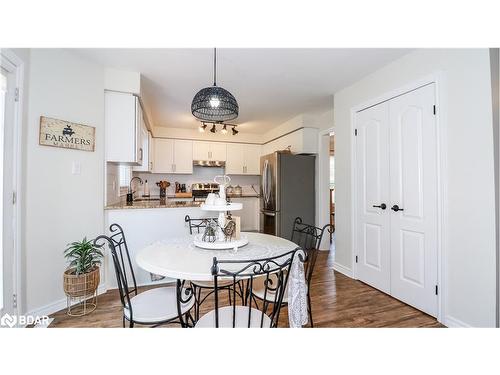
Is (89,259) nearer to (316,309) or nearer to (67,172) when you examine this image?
(67,172)

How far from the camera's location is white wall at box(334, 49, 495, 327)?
170cm

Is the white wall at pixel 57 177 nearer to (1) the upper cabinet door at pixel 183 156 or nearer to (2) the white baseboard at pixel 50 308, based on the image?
(2) the white baseboard at pixel 50 308

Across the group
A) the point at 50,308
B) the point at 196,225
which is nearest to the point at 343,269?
the point at 196,225

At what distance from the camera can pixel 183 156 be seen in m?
5.20

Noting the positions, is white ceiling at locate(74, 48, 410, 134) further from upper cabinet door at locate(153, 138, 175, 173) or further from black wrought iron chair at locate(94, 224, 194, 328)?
black wrought iron chair at locate(94, 224, 194, 328)

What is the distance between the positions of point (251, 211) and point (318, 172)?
1.84 metres

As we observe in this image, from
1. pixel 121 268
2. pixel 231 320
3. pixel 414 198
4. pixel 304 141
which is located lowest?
pixel 231 320

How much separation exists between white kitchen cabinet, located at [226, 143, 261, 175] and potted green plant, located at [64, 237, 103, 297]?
3648mm

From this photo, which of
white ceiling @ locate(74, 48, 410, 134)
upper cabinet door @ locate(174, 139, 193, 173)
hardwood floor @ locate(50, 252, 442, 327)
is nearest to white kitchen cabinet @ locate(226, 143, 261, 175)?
upper cabinet door @ locate(174, 139, 193, 173)

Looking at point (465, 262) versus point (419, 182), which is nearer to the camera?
point (465, 262)

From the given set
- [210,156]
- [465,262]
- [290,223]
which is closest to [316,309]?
[465,262]

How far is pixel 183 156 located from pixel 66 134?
2.99 m

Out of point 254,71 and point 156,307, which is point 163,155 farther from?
point 156,307
